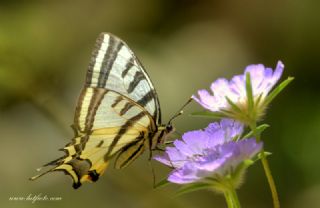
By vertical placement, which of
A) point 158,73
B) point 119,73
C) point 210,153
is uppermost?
point 119,73

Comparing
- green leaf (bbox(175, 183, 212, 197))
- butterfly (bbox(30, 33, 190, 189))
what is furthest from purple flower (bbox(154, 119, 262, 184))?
butterfly (bbox(30, 33, 190, 189))

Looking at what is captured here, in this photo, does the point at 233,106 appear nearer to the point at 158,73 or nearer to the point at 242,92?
the point at 242,92

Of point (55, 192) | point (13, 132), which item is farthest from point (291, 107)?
point (13, 132)

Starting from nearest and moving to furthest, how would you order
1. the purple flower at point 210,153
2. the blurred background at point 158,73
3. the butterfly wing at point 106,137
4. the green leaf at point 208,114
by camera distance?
the purple flower at point 210,153, the green leaf at point 208,114, the butterfly wing at point 106,137, the blurred background at point 158,73

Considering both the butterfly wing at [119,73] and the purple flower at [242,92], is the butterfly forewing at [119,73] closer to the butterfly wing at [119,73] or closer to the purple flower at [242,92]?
the butterfly wing at [119,73]

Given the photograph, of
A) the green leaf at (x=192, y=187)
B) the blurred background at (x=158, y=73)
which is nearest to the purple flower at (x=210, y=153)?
the green leaf at (x=192, y=187)

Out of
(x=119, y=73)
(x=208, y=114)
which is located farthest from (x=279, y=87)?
(x=119, y=73)
